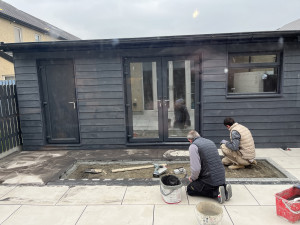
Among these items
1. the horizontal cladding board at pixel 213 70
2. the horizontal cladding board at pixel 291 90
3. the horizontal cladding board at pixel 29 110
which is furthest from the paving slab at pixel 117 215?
the horizontal cladding board at pixel 291 90

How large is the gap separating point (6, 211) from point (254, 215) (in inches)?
134

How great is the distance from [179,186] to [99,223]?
1.16 metres

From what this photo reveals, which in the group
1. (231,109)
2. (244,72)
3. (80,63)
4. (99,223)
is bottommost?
(99,223)

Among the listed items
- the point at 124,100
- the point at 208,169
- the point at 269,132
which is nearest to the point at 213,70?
the point at 269,132

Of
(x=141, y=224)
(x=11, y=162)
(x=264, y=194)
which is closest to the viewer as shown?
(x=141, y=224)

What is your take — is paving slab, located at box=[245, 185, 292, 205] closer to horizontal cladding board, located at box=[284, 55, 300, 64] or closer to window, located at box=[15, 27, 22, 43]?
horizontal cladding board, located at box=[284, 55, 300, 64]

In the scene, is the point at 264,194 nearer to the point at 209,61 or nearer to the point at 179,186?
the point at 179,186

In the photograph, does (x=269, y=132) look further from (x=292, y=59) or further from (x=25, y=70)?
(x=25, y=70)

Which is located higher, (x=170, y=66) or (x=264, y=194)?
(x=170, y=66)

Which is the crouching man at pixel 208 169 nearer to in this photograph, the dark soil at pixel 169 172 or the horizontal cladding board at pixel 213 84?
the dark soil at pixel 169 172

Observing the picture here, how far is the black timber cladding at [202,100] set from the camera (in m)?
5.10

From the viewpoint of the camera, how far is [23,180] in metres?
3.82

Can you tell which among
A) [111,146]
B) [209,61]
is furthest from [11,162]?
[209,61]

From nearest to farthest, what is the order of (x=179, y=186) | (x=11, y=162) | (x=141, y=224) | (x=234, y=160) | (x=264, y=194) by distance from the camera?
(x=141, y=224)
(x=179, y=186)
(x=264, y=194)
(x=234, y=160)
(x=11, y=162)
